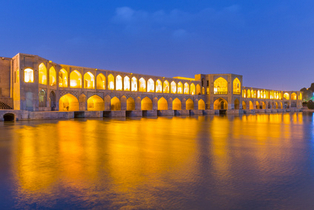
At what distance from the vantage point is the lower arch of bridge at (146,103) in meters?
32.1

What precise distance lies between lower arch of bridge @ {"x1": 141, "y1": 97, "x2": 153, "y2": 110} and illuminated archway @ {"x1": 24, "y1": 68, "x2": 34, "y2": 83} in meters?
16.2

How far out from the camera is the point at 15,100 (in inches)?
738

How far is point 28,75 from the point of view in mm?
18250

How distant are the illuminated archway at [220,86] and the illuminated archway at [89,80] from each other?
20.6 m

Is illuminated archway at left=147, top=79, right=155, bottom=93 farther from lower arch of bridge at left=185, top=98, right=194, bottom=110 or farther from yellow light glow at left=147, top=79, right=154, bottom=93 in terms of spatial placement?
lower arch of bridge at left=185, top=98, right=194, bottom=110

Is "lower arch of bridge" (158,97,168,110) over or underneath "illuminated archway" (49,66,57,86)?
underneath

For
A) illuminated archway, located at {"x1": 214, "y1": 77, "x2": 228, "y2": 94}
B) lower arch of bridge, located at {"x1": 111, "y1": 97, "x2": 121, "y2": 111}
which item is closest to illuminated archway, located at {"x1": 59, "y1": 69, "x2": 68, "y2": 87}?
lower arch of bridge, located at {"x1": 111, "y1": 97, "x2": 121, "y2": 111}

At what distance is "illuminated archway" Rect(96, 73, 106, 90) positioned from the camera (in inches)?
1056

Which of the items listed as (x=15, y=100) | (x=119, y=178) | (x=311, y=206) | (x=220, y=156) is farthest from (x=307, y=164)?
(x=15, y=100)

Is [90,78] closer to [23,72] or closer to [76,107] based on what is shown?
[76,107]

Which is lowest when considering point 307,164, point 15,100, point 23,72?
point 307,164

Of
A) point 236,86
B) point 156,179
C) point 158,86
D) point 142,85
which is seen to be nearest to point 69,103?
point 142,85

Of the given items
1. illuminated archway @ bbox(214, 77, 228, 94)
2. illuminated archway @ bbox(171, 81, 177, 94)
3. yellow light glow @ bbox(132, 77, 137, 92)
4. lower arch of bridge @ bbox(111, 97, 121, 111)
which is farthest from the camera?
illuminated archway @ bbox(214, 77, 228, 94)

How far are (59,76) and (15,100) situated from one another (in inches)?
214
